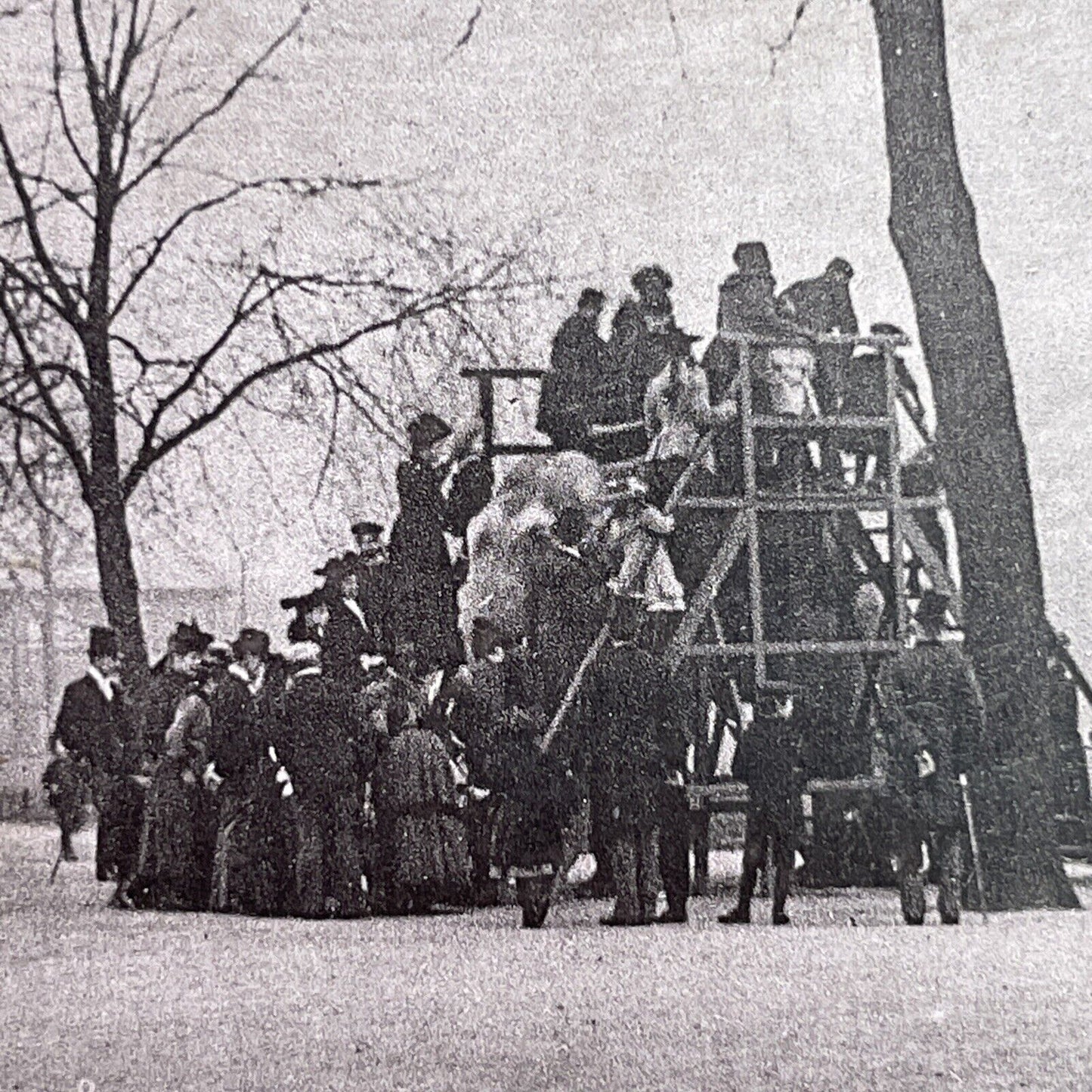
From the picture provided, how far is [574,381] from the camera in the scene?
3.99m

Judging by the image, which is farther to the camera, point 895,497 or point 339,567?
point 895,497

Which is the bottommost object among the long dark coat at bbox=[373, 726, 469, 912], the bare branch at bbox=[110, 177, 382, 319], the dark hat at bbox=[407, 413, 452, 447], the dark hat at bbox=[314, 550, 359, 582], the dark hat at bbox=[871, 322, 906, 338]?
the long dark coat at bbox=[373, 726, 469, 912]

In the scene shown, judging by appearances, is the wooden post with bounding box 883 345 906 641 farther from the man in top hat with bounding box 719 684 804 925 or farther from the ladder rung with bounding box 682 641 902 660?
the man in top hat with bounding box 719 684 804 925

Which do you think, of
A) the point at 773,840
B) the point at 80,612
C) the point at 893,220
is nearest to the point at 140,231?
the point at 80,612

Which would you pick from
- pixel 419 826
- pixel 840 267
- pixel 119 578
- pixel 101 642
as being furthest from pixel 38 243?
pixel 840 267

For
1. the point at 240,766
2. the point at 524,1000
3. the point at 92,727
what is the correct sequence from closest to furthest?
1. the point at 524,1000
2. the point at 92,727
3. the point at 240,766

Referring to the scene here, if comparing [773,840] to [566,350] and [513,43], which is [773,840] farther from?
[513,43]

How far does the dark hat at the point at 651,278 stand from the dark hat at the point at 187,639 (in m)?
1.51

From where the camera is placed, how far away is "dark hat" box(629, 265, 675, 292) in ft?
13.1

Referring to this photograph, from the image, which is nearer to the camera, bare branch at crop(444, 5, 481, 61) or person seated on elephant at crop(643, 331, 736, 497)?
bare branch at crop(444, 5, 481, 61)

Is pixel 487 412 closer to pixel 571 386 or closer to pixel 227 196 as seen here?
pixel 571 386

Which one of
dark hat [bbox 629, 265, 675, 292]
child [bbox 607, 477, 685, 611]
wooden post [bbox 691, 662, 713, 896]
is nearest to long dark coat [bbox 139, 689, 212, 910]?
child [bbox 607, 477, 685, 611]

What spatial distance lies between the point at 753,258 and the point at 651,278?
0.29 metres

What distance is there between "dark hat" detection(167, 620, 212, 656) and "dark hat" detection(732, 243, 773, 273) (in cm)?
178
